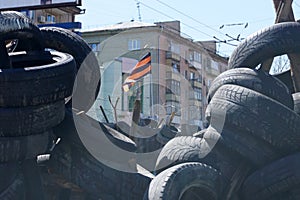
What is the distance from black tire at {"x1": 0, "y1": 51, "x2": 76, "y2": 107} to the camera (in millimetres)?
3617

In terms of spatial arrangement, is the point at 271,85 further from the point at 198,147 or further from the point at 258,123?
the point at 198,147

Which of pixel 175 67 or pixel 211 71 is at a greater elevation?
pixel 175 67

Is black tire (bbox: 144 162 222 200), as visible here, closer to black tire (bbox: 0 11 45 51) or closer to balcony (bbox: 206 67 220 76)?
black tire (bbox: 0 11 45 51)

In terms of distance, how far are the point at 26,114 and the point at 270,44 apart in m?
2.35

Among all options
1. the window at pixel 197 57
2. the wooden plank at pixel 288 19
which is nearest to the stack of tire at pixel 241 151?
the wooden plank at pixel 288 19

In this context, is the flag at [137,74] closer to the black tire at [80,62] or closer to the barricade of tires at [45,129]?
the black tire at [80,62]

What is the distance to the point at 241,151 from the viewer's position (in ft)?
13.5

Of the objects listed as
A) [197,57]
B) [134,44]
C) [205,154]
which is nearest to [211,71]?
[197,57]

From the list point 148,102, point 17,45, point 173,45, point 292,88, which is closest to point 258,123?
point 292,88

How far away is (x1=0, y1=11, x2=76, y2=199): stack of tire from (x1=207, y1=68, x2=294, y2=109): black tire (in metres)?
1.45

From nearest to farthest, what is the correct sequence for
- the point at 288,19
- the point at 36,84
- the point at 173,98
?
the point at 36,84 → the point at 288,19 → the point at 173,98

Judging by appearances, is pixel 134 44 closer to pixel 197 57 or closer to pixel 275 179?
pixel 197 57

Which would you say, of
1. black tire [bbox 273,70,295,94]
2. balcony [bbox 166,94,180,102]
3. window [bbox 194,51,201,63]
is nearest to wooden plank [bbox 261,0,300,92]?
black tire [bbox 273,70,295,94]

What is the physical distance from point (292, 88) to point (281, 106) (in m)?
1.53
